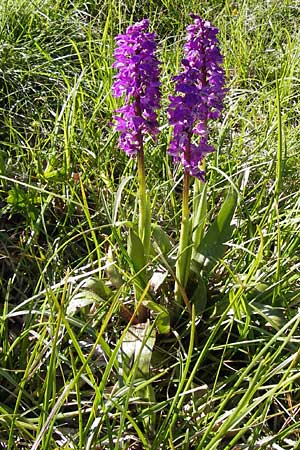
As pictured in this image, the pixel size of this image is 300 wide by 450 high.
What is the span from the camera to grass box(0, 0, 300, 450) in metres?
1.58

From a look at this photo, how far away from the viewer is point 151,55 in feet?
5.03

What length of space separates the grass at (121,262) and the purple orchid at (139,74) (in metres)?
0.27

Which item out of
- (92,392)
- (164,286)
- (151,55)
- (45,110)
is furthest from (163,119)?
(92,392)

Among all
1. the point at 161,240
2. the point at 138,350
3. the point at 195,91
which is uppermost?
the point at 195,91

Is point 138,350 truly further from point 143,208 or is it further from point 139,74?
point 139,74

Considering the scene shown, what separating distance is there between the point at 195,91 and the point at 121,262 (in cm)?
70

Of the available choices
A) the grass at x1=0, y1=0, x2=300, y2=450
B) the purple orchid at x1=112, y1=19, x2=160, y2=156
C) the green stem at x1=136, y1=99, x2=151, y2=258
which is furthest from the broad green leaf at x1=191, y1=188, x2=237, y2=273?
the purple orchid at x1=112, y1=19, x2=160, y2=156

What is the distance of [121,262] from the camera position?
2.03m

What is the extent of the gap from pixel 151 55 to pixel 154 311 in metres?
0.77

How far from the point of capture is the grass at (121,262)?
1.58 meters

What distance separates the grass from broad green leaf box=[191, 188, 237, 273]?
0.23ft

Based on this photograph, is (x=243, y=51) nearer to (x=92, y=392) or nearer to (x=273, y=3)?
(x=273, y=3)

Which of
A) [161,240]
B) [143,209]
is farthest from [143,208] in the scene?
[161,240]

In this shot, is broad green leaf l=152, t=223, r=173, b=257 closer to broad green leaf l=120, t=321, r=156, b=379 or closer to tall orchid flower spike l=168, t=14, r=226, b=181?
broad green leaf l=120, t=321, r=156, b=379
